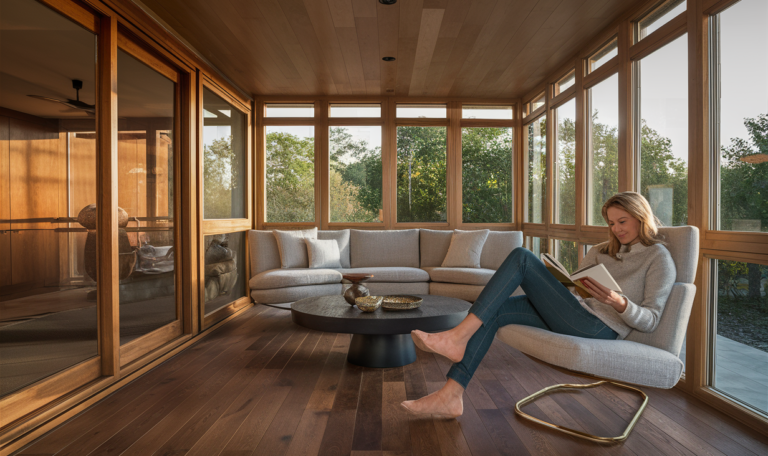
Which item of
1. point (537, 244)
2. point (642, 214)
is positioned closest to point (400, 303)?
point (642, 214)

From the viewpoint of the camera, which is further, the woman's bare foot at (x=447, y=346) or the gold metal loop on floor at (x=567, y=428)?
the woman's bare foot at (x=447, y=346)

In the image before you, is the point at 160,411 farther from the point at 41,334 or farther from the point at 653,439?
the point at 653,439

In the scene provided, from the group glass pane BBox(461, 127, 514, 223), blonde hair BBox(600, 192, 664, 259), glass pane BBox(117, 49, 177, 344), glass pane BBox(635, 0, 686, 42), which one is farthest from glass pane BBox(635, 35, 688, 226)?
glass pane BBox(117, 49, 177, 344)

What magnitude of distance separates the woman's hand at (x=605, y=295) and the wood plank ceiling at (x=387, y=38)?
2312mm

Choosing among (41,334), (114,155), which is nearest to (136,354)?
(41,334)

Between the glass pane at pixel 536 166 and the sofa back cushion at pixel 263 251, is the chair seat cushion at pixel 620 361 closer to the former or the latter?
the glass pane at pixel 536 166

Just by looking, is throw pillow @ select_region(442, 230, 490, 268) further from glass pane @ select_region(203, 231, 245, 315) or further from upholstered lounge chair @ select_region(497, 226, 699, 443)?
upholstered lounge chair @ select_region(497, 226, 699, 443)

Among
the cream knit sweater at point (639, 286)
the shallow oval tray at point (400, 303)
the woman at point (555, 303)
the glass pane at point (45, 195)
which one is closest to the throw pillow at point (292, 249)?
the shallow oval tray at point (400, 303)

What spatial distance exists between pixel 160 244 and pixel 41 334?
4.20ft

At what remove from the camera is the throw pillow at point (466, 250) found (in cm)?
515

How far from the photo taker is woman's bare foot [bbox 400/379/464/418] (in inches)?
85.4

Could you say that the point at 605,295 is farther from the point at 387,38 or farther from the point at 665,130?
the point at 387,38

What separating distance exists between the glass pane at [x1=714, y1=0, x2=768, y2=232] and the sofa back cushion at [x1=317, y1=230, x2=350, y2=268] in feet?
12.3

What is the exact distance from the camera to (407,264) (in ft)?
17.9
